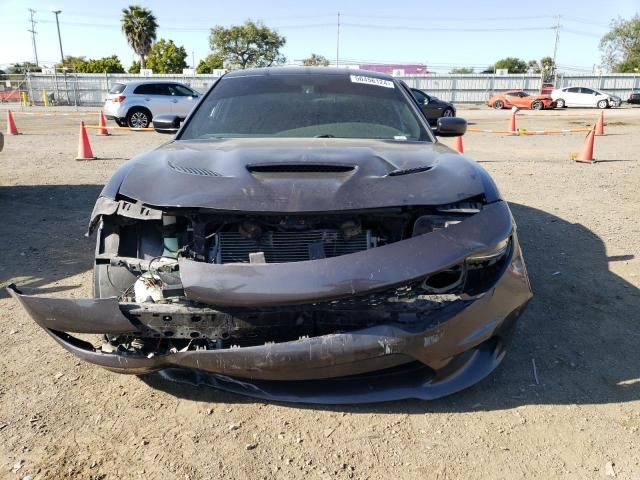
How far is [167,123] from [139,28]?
185ft

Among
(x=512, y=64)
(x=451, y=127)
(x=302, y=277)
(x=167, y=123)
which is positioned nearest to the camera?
(x=302, y=277)

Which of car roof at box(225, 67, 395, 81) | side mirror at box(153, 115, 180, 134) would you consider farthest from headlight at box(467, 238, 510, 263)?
side mirror at box(153, 115, 180, 134)

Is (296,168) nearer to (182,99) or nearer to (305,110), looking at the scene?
(305,110)

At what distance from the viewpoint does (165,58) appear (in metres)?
54.7

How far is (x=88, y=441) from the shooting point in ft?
7.26

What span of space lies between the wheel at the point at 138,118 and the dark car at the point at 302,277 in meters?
14.9

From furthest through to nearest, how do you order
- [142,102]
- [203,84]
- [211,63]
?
1. [211,63]
2. [203,84]
3. [142,102]

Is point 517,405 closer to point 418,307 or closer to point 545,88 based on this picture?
point 418,307

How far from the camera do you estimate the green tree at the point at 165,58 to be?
54.7 metres

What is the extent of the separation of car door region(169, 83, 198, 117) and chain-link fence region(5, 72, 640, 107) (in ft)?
32.9

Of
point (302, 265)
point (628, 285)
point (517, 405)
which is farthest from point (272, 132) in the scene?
point (628, 285)

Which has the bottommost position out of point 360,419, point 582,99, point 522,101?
point 360,419

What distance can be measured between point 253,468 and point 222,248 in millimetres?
928

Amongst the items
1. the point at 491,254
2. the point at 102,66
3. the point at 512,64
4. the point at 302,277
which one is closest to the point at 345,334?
the point at 302,277
